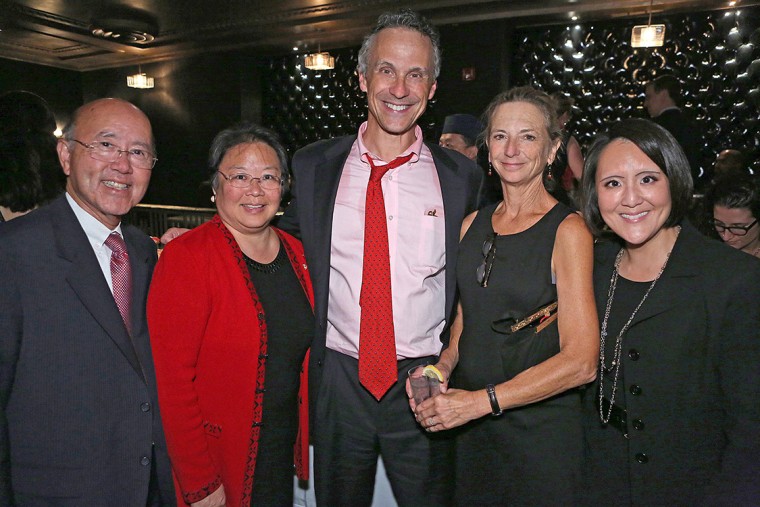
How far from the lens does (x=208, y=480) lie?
1.80 meters

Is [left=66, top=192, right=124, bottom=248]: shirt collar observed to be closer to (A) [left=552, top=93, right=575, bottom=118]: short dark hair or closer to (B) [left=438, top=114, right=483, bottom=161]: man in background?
(A) [left=552, top=93, right=575, bottom=118]: short dark hair

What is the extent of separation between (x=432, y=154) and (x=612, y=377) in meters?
1.06

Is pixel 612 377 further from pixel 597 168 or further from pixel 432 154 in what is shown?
pixel 432 154

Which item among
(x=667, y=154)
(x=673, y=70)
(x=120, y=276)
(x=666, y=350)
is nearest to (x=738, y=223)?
(x=667, y=154)

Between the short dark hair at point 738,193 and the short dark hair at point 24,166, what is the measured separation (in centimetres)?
315

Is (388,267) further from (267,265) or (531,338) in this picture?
(531,338)

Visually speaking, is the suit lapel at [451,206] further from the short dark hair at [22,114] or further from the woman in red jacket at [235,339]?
the short dark hair at [22,114]

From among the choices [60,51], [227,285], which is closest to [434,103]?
[227,285]

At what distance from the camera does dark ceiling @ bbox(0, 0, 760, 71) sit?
741cm

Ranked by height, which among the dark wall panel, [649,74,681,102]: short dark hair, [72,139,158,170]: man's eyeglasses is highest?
the dark wall panel

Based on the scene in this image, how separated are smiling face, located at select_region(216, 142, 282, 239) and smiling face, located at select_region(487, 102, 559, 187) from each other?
80 cm

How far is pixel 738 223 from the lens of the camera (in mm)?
2811

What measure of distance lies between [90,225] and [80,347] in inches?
15.1

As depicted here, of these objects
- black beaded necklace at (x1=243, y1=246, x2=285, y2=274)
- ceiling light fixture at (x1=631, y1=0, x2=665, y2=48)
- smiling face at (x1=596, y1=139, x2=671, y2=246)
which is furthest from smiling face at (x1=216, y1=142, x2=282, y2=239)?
ceiling light fixture at (x1=631, y1=0, x2=665, y2=48)
